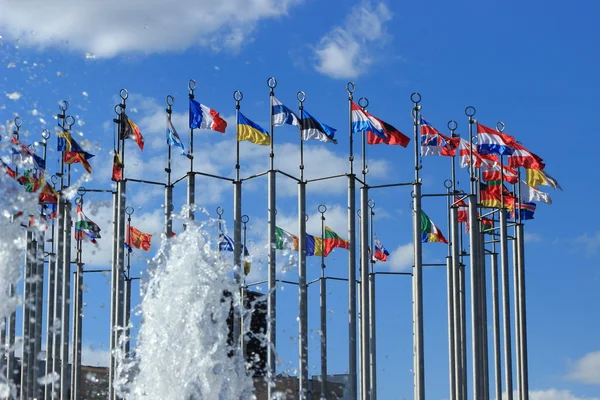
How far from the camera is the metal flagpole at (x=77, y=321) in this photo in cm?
2970

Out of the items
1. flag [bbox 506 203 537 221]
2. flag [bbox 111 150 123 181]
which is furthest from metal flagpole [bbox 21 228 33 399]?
flag [bbox 506 203 537 221]

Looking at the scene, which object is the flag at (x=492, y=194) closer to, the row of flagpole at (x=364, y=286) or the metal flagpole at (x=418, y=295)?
the row of flagpole at (x=364, y=286)

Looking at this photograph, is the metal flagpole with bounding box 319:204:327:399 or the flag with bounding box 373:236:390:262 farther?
the flag with bounding box 373:236:390:262

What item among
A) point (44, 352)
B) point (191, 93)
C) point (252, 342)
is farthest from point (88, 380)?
point (191, 93)

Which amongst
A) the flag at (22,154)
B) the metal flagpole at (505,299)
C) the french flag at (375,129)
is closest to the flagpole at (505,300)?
the metal flagpole at (505,299)

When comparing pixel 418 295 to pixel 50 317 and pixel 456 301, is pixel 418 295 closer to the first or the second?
pixel 456 301

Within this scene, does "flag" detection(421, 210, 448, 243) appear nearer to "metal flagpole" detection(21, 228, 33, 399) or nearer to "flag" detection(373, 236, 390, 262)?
"flag" detection(373, 236, 390, 262)

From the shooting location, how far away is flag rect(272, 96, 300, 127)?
97.9ft

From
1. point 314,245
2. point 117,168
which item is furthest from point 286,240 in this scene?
point 117,168

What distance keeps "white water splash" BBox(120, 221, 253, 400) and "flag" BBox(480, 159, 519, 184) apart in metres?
13.2

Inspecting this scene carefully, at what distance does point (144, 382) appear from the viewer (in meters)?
21.7

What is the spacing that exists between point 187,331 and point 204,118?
8.86 m

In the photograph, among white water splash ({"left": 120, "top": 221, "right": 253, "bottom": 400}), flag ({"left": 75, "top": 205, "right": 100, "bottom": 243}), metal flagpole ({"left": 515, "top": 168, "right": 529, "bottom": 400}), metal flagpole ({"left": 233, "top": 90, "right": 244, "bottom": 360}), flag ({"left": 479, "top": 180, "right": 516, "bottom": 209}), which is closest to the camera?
white water splash ({"left": 120, "top": 221, "right": 253, "bottom": 400})

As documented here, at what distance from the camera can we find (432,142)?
3128 cm
